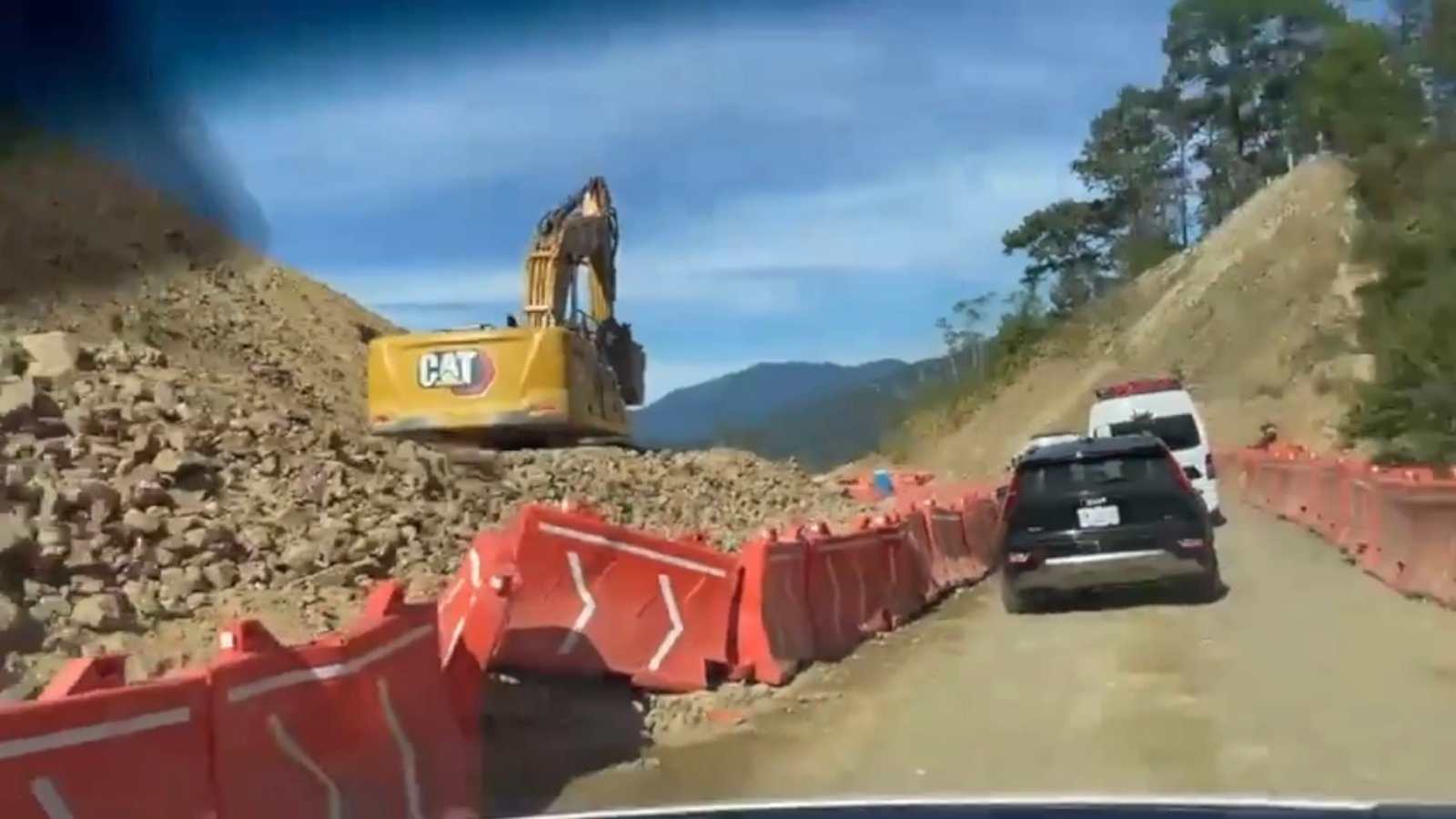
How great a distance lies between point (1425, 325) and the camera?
42.3m

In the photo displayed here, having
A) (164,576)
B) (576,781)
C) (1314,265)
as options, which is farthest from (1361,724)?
(1314,265)

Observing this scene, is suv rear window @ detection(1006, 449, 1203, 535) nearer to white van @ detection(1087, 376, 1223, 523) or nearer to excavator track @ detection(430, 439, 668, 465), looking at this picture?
excavator track @ detection(430, 439, 668, 465)

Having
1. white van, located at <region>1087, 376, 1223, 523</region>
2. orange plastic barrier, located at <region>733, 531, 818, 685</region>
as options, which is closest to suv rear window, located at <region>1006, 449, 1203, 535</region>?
orange plastic barrier, located at <region>733, 531, 818, 685</region>

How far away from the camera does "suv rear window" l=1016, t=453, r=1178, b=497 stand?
1689 centimetres

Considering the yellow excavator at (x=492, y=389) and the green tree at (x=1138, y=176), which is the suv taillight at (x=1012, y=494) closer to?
the yellow excavator at (x=492, y=389)

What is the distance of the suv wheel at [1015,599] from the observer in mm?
17156

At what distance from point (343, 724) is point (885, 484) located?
35528 millimetres

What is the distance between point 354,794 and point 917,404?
89.5 m

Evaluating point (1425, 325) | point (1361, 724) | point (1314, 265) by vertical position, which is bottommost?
point (1361, 724)

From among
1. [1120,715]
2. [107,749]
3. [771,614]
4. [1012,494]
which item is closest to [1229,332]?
[1012,494]

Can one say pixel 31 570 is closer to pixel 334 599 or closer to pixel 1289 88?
pixel 334 599

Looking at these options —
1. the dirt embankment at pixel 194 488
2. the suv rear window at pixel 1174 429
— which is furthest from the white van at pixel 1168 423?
the dirt embankment at pixel 194 488

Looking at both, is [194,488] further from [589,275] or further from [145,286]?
[145,286]

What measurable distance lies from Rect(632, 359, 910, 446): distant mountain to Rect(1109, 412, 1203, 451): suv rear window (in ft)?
26.3
